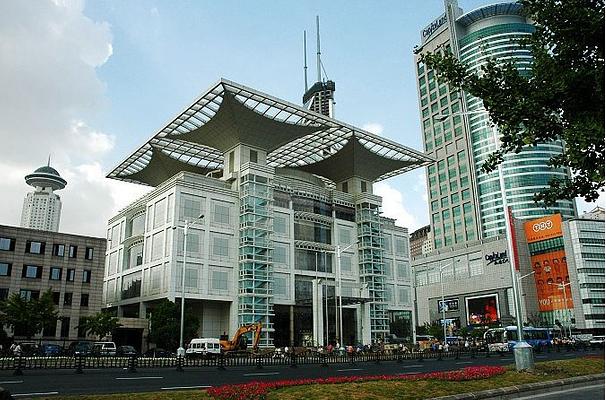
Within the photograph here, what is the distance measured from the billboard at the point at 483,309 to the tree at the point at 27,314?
305 ft

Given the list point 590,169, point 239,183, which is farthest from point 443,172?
point 590,169

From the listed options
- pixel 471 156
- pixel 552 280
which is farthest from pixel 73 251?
pixel 471 156

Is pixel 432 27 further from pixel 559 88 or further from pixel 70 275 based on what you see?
pixel 559 88

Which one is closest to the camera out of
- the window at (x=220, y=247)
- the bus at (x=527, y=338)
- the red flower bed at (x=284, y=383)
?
the red flower bed at (x=284, y=383)

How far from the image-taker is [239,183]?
67.4 meters

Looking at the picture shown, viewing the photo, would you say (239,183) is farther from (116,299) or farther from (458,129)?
(458,129)

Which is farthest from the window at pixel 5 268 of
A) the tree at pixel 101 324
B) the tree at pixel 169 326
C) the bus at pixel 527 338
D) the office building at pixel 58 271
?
the bus at pixel 527 338

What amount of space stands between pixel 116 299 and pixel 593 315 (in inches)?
3484

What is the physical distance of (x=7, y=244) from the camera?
56688 mm

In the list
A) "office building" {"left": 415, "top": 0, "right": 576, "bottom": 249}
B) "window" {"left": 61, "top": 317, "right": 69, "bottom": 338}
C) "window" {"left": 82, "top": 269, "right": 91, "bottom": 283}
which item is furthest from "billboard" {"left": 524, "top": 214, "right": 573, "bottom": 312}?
"window" {"left": 61, "top": 317, "right": 69, "bottom": 338}

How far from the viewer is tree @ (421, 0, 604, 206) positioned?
12375 mm

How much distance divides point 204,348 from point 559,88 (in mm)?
41934

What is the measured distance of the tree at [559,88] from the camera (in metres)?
12.4

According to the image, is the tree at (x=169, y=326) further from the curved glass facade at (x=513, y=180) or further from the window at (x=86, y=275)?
the curved glass facade at (x=513, y=180)
